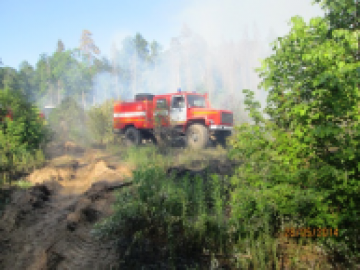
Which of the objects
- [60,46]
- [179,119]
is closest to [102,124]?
[179,119]

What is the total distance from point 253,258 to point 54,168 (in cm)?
667

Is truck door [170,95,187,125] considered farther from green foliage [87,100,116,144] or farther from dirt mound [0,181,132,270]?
dirt mound [0,181,132,270]

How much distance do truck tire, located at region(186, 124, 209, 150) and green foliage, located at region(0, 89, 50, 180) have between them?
530cm

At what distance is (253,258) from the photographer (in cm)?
Result: 314

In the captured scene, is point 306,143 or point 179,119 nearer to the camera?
point 306,143

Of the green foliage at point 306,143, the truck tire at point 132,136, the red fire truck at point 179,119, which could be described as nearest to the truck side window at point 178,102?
the red fire truck at point 179,119

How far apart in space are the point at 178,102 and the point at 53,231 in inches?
319

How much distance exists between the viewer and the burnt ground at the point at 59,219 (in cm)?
337

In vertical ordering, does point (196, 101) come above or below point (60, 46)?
below

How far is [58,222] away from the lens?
459cm

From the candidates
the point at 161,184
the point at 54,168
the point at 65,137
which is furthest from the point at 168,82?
the point at 161,184

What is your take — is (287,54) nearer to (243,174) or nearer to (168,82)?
(243,174)
